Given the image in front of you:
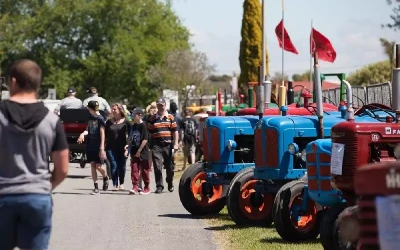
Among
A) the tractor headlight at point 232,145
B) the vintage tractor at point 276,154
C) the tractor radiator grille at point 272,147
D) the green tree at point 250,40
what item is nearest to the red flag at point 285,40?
the tractor headlight at point 232,145

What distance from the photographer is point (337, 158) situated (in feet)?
35.7

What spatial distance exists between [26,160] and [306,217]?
19.9 feet

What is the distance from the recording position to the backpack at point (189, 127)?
30875 mm

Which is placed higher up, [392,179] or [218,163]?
[392,179]

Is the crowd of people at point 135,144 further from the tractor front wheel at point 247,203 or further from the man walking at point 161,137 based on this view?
the tractor front wheel at point 247,203

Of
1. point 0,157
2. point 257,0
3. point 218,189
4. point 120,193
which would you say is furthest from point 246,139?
point 257,0

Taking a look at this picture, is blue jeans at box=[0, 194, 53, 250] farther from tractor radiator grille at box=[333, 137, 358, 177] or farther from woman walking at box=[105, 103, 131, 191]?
woman walking at box=[105, 103, 131, 191]

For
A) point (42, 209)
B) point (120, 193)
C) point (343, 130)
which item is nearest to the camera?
point (42, 209)

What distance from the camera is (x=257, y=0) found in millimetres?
53625

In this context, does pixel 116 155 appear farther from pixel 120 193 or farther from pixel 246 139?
pixel 246 139

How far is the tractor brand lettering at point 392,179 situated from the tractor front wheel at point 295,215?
596cm

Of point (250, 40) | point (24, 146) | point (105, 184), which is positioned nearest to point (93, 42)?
point (250, 40)

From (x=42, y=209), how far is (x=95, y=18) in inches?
2794

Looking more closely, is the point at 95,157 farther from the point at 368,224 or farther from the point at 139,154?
the point at 368,224
